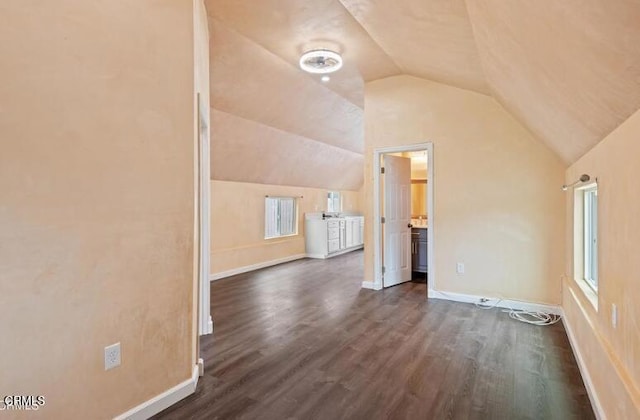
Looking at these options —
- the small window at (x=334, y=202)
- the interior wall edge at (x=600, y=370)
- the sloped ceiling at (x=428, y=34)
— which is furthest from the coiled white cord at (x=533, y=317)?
the small window at (x=334, y=202)

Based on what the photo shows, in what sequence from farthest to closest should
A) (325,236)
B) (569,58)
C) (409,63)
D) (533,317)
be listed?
1. (325,236)
2. (409,63)
3. (533,317)
4. (569,58)

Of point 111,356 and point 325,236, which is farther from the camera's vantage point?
point 325,236

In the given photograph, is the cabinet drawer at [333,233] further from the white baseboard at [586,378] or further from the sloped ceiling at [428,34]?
the white baseboard at [586,378]

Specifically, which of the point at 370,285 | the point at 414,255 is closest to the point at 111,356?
the point at 370,285

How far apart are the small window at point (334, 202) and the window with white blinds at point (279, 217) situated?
1.42 m

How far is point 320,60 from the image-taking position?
3.85 metres

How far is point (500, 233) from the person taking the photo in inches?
163

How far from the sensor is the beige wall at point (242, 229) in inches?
233

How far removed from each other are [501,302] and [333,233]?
4.46 m

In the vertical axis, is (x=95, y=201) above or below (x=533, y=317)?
above

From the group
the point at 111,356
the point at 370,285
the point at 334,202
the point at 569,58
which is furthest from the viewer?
the point at 334,202

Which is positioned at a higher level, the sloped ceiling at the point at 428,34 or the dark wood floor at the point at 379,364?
the sloped ceiling at the point at 428,34

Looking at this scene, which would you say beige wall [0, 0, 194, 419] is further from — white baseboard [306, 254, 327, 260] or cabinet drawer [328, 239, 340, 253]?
cabinet drawer [328, 239, 340, 253]

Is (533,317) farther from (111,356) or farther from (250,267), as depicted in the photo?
(250,267)
